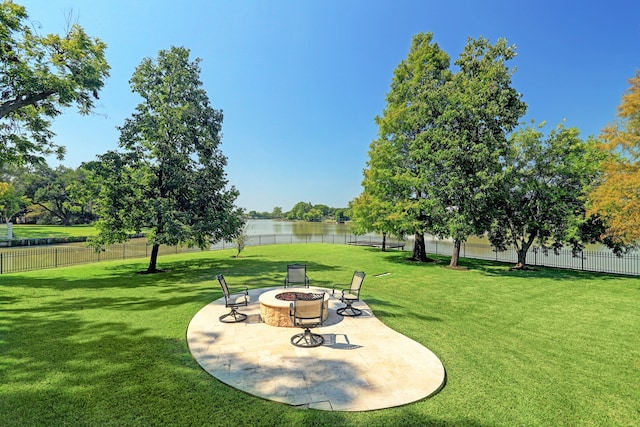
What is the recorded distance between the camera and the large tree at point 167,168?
14211mm

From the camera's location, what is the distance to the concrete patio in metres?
4.09

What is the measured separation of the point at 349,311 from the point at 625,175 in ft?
43.3

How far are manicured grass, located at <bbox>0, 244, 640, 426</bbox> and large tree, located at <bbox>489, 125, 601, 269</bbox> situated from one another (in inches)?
194

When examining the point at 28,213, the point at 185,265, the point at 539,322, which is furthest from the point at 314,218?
the point at 539,322

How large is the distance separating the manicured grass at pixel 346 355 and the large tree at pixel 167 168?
3.18 m

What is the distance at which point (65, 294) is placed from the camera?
9719 mm

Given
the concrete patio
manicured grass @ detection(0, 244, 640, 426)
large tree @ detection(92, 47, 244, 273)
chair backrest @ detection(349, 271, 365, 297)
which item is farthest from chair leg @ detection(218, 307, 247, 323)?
large tree @ detection(92, 47, 244, 273)

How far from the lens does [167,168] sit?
14.4m

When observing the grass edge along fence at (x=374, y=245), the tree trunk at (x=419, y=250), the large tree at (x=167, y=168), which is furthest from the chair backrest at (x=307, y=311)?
the tree trunk at (x=419, y=250)

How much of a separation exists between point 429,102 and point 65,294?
19.6 m

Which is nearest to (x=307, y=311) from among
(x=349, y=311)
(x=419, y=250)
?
(x=349, y=311)

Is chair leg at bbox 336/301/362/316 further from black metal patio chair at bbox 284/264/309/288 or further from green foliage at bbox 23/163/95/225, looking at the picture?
green foliage at bbox 23/163/95/225

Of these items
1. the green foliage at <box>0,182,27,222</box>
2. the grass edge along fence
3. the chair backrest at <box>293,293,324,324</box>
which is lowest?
the grass edge along fence

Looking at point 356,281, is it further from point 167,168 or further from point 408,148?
point 408,148
